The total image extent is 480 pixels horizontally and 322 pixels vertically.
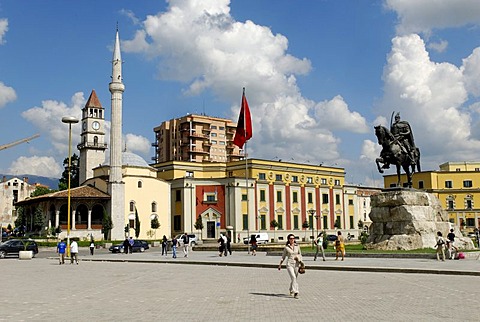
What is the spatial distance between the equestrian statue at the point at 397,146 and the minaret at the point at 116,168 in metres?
46.4

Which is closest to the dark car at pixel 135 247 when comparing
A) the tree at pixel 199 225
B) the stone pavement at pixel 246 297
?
the tree at pixel 199 225

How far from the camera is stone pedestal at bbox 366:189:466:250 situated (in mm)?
29047

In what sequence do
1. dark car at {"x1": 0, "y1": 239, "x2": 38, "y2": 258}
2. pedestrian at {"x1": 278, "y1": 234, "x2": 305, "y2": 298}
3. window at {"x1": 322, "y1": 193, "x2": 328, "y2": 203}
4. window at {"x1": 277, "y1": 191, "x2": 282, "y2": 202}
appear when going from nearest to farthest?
pedestrian at {"x1": 278, "y1": 234, "x2": 305, "y2": 298} → dark car at {"x1": 0, "y1": 239, "x2": 38, "y2": 258} → window at {"x1": 277, "y1": 191, "x2": 282, "y2": 202} → window at {"x1": 322, "y1": 193, "x2": 328, "y2": 203}

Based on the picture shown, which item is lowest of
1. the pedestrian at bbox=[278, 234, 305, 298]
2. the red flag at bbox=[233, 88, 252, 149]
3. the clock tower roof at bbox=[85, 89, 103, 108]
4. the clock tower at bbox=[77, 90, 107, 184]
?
Result: the pedestrian at bbox=[278, 234, 305, 298]

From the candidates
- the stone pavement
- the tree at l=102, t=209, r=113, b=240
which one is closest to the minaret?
the tree at l=102, t=209, r=113, b=240

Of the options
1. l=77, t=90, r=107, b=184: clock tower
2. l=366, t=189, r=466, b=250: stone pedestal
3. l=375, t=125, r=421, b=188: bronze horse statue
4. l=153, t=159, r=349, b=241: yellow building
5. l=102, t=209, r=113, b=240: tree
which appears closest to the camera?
l=366, t=189, r=466, b=250: stone pedestal

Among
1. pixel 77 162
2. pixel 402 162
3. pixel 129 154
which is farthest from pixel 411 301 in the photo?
pixel 77 162

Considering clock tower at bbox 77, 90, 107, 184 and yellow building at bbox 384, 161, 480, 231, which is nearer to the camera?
yellow building at bbox 384, 161, 480, 231

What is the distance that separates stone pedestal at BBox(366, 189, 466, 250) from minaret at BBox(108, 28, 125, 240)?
152ft

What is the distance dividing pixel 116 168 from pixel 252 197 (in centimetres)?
1930

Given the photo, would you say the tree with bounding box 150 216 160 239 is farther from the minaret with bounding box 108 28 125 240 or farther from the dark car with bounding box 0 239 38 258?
the dark car with bounding box 0 239 38 258

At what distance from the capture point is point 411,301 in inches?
507

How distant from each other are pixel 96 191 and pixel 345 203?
134 ft

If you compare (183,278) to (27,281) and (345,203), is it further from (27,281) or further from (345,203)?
(345,203)
